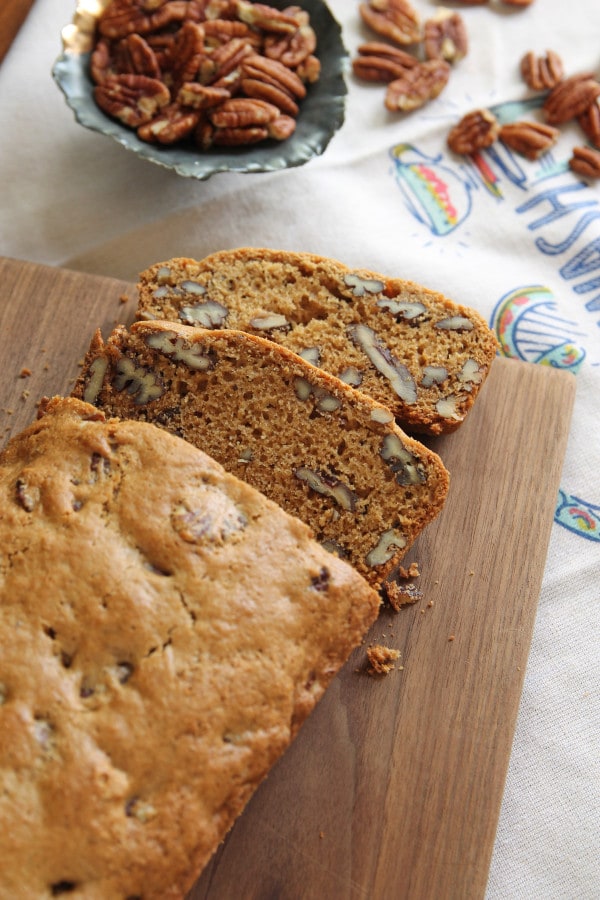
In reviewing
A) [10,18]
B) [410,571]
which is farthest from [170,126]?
[410,571]

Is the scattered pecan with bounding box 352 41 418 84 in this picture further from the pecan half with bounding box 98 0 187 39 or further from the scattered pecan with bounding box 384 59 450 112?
the pecan half with bounding box 98 0 187 39

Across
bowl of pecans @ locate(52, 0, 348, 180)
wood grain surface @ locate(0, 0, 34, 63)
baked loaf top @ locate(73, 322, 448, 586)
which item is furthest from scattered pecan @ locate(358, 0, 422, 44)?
baked loaf top @ locate(73, 322, 448, 586)

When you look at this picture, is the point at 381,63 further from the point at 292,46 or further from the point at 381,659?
the point at 381,659

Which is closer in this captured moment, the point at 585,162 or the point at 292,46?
the point at 292,46

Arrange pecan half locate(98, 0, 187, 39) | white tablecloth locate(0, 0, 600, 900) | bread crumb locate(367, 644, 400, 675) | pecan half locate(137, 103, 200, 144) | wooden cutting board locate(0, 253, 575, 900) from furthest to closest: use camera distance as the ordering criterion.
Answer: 1. white tablecloth locate(0, 0, 600, 900)
2. pecan half locate(98, 0, 187, 39)
3. pecan half locate(137, 103, 200, 144)
4. bread crumb locate(367, 644, 400, 675)
5. wooden cutting board locate(0, 253, 575, 900)

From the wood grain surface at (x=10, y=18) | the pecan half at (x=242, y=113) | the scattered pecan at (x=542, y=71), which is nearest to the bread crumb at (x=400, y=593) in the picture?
the pecan half at (x=242, y=113)
